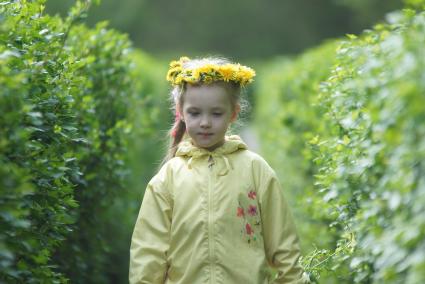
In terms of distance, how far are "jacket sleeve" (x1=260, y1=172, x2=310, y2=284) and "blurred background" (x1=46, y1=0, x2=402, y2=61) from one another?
38662mm

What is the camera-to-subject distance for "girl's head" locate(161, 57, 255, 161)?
150 inches

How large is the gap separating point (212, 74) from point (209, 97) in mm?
120

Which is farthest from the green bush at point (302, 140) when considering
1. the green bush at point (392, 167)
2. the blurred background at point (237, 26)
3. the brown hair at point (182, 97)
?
the blurred background at point (237, 26)

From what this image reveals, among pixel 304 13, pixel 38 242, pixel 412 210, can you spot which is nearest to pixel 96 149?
pixel 38 242

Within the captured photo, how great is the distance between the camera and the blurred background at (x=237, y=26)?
145 ft

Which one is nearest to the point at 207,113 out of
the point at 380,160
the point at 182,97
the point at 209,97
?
the point at 209,97

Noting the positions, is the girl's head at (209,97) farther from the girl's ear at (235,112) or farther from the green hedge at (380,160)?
the green hedge at (380,160)

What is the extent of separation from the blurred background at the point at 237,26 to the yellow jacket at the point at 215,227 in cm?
3858

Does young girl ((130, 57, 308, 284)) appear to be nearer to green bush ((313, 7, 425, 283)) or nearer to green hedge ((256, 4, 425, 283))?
green hedge ((256, 4, 425, 283))

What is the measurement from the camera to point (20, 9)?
3965 mm

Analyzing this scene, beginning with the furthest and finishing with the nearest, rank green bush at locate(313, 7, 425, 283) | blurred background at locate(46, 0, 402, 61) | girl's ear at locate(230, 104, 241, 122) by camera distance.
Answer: blurred background at locate(46, 0, 402, 61) → girl's ear at locate(230, 104, 241, 122) → green bush at locate(313, 7, 425, 283)

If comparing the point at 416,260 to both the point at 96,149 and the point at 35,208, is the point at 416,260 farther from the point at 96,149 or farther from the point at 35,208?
the point at 96,149

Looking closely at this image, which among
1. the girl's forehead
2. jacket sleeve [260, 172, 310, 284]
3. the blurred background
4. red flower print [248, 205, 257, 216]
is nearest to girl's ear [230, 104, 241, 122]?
the girl's forehead

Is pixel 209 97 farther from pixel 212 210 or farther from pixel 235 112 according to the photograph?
pixel 212 210
